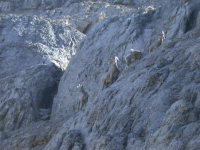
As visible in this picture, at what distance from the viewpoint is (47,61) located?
33.8 metres

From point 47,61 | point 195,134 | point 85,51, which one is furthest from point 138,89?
point 47,61

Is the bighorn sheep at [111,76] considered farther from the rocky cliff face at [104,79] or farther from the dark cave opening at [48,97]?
the dark cave opening at [48,97]

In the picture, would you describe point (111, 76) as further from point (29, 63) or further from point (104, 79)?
point (29, 63)

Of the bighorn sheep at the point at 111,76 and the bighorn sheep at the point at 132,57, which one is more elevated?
the bighorn sheep at the point at 132,57

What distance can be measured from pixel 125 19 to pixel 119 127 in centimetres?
1420

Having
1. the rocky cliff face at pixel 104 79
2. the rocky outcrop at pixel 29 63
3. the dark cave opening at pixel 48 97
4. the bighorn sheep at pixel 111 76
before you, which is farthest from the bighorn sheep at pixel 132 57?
the dark cave opening at pixel 48 97

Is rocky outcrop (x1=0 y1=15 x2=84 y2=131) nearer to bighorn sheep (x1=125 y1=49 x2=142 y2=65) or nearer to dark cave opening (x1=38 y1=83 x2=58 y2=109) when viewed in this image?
dark cave opening (x1=38 y1=83 x2=58 y2=109)

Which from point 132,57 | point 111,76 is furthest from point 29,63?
point 132,57

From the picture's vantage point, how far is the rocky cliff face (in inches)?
665

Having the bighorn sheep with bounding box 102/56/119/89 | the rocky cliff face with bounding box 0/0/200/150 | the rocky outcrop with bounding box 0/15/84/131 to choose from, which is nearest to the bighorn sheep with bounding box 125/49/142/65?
the rocky cliff face with bounding box 0/0/200/150

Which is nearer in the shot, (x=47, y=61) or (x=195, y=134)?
(x=195, y=134)

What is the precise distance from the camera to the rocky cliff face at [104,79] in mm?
16891

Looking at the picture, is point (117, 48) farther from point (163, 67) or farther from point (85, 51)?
point (163, 67)

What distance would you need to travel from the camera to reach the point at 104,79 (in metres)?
24.3
